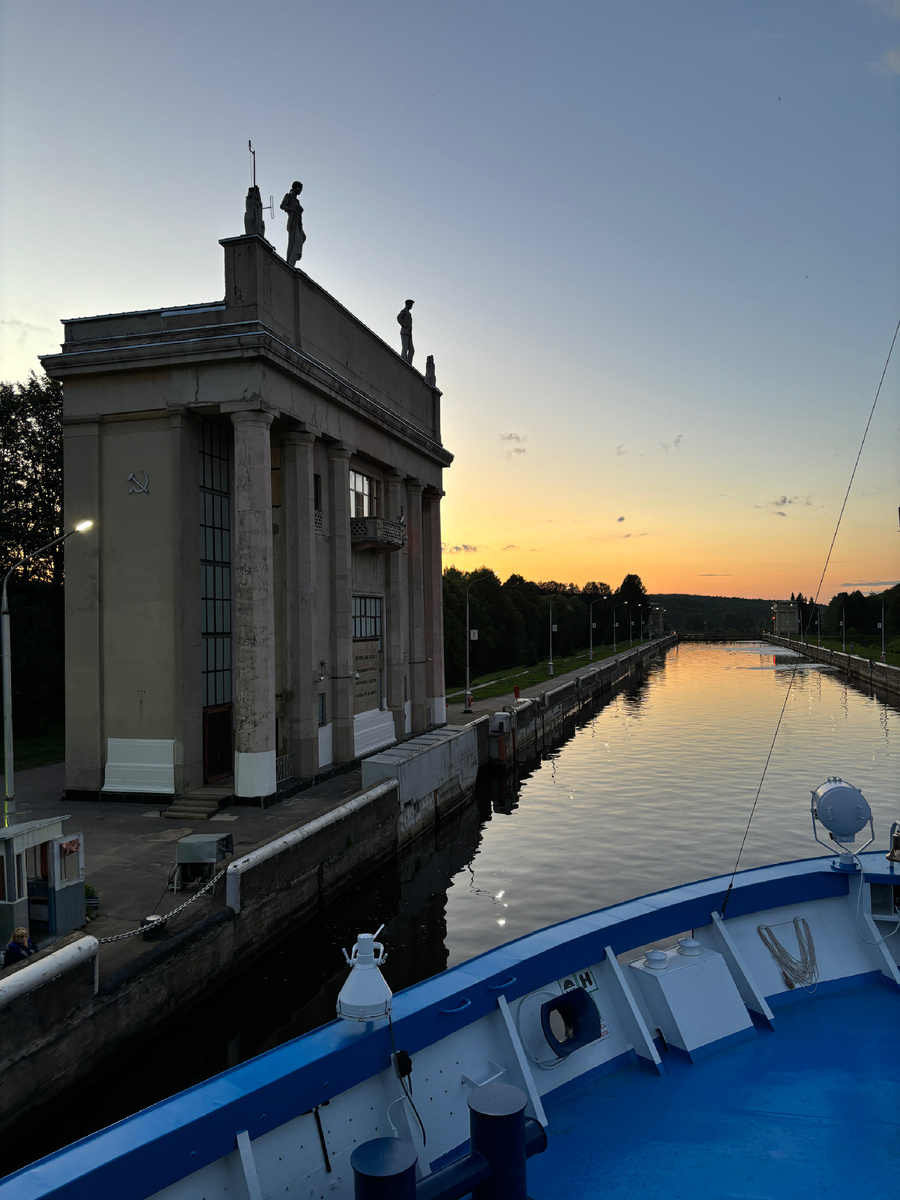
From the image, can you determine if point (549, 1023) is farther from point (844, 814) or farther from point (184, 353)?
point (184, 353)

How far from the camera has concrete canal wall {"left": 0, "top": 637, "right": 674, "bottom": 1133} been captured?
10539 millimetres

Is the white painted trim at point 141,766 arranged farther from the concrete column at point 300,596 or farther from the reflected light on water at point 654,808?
the reflected light on water at point 654,808

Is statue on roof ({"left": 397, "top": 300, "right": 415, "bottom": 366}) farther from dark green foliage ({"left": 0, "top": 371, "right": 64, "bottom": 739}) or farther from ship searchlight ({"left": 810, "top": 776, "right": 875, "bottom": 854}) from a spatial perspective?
ship searchlight ({"left": 810, "top": 776, "right": 875, "bottom": 854})

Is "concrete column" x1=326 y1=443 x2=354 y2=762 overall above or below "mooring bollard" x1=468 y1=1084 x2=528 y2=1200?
above

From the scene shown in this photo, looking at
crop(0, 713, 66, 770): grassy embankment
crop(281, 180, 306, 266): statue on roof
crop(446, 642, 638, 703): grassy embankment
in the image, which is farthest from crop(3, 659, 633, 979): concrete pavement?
crop(446, 642, 638, 703): grassy embankment

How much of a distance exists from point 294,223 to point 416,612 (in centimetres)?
1649

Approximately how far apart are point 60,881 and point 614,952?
974cm

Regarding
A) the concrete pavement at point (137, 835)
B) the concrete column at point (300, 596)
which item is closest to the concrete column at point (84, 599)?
the concrete pavement at point (137, 835)

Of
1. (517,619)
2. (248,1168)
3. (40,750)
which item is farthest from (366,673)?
(517,619)

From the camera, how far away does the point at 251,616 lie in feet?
74.8

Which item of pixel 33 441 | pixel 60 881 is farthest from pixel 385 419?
pixel 60 881

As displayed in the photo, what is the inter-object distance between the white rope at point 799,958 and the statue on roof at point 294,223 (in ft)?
78.4

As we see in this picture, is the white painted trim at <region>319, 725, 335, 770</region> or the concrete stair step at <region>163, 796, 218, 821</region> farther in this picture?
the white painted trim at <region>319, 725, 335, 770</region>

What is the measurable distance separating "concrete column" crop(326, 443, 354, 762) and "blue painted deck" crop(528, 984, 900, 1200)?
870 inches
